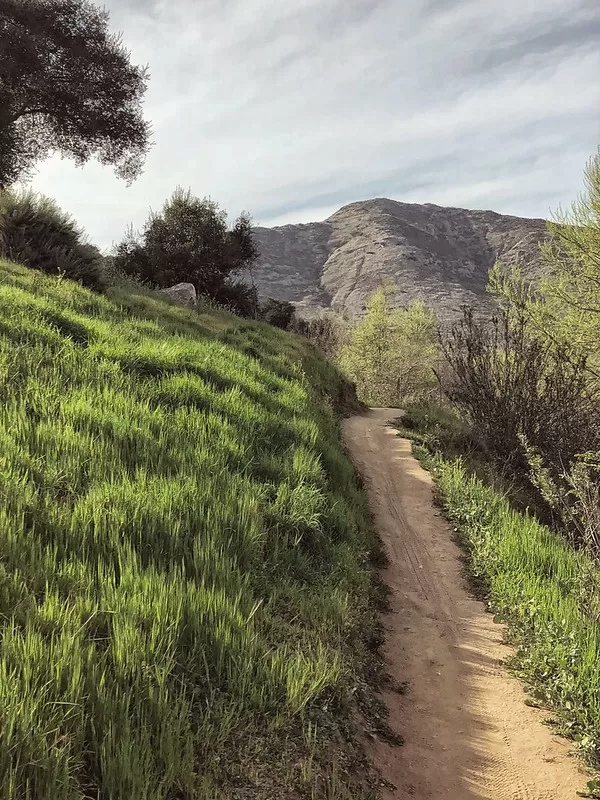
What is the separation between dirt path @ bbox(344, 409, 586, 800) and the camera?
2.74 metres

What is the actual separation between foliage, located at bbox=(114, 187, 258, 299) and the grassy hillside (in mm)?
14794

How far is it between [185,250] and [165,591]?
764 inches

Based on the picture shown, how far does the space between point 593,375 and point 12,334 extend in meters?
11.3

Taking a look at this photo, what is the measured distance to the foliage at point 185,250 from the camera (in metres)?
20.3

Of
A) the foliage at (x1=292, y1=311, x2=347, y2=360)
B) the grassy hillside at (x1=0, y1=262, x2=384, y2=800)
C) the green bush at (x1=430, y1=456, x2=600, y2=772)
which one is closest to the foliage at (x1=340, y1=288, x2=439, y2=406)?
the foliage at (x1=292, y1=311, x2=347, y2=360)

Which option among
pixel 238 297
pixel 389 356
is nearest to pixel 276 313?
pixel 238 297

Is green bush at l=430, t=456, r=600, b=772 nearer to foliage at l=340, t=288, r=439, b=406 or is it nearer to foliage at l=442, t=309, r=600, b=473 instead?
foliage at l=442, t=309, r=600, b=473

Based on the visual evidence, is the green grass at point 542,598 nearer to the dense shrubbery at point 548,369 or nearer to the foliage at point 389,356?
Answer: the dense shrubbery at point 548,369

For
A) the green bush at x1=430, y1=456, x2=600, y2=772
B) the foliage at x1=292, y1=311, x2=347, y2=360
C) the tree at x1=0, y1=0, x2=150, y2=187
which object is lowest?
the green bush at x1=430, y1=456, x2=600, y2=772

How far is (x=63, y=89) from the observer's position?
18.0 metres

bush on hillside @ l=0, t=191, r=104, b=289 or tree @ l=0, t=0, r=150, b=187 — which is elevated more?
tree @ l=0, t=0, r=150, b=187

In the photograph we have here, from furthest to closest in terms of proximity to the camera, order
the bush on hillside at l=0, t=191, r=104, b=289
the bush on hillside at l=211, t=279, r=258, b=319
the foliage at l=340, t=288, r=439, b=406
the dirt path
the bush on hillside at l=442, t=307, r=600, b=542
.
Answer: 1. the foliage at l=340, t=288, r=439, b=406
2. the bush on hillside at l=211, t=279, r=258, b=319
3. the bush on hillside at l=0, t=191, r=104, b=289
4. the bush on hillside at l=442, t=307, r=600, b=542
5. the dirt path

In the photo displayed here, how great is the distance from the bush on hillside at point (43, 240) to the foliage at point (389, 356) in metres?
17.8

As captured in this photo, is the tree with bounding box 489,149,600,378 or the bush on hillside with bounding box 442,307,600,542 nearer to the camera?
the bush on hillside with bounding box 442,307,600,542
